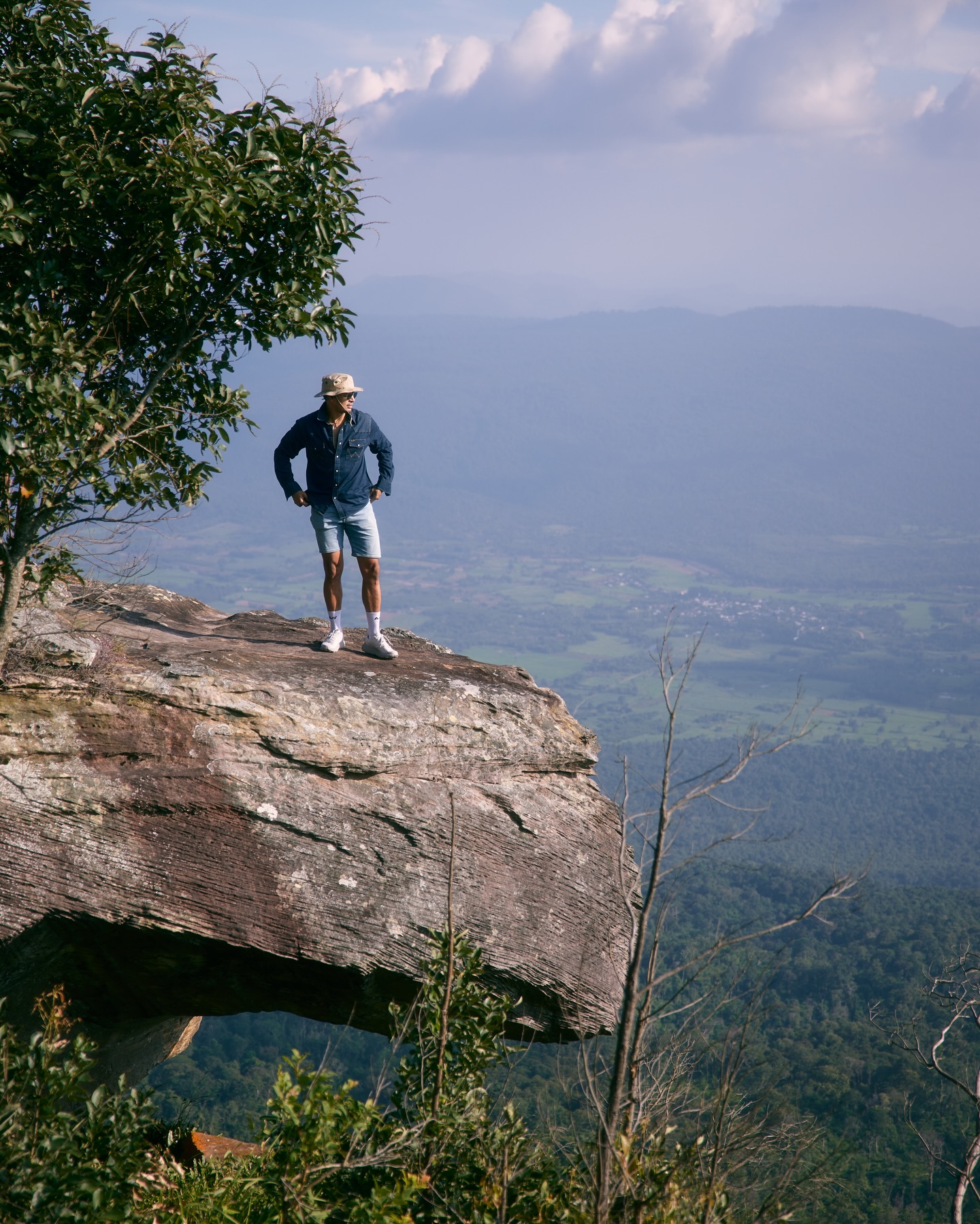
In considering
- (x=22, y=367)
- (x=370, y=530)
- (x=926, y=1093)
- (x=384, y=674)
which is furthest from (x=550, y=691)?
(x=926, y=1093)

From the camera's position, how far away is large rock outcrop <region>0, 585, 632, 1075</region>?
11273 mm

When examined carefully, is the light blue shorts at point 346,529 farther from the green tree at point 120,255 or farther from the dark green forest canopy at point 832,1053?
the dark green forest canopy at point 832,1053

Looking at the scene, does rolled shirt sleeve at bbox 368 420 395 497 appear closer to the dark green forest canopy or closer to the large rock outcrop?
the large rock outcrop

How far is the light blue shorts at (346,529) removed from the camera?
14.1 metres

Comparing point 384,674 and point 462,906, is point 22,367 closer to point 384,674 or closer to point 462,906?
point 384,674

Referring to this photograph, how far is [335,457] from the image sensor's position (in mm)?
13773

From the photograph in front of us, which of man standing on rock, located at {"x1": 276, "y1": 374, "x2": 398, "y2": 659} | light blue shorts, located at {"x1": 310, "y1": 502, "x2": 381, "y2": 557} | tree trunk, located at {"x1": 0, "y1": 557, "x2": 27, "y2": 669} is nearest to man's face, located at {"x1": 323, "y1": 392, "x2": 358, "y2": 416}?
man standing on rock, located at {"x1": 276, "y1": 374, "x2": 398, "y2": 659}

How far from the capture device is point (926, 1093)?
169 feet

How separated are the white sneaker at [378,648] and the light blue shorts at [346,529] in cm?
152

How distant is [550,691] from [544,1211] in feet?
25.3

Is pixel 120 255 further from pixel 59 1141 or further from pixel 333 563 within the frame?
pixel 59 1141

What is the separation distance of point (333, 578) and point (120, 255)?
5.66 meters

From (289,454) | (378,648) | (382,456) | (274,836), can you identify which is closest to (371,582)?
(378,648)

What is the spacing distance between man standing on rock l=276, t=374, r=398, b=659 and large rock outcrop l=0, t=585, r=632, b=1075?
5.94ft
